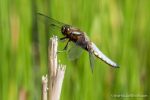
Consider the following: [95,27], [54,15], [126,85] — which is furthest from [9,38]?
[126,85]

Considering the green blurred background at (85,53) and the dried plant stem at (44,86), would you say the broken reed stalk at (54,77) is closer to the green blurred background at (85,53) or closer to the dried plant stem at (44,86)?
the dried plant stem at (44,86)

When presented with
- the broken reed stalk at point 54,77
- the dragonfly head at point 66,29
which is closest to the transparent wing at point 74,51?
the dragonfly head at point 66,29

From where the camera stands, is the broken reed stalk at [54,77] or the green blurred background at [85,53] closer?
the broken reed stalk at [54,77]

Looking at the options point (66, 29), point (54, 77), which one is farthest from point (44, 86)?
point (66, 29)

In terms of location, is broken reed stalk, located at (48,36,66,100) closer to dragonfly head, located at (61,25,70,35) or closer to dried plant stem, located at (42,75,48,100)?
dried plant stem, located at (42,75,48,100)

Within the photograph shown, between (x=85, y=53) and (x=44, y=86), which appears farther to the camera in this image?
(x=85, y=53)

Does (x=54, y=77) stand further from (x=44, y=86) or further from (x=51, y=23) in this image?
(x=51, y=23)

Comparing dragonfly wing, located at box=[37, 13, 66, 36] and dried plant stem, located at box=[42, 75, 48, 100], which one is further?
dragonfly wing, located at box=[37, 13, 66, 36]

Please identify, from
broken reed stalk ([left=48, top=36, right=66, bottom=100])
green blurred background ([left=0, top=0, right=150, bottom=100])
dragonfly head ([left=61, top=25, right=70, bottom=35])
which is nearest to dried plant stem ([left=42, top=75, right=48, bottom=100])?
broken reed stalk ([left=48, top=36, right=66, bottom=100])

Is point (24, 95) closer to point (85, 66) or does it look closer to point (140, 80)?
point (85, 66)
